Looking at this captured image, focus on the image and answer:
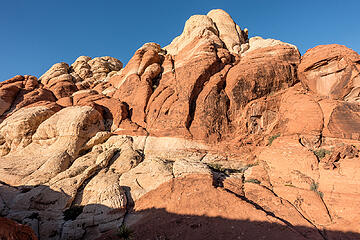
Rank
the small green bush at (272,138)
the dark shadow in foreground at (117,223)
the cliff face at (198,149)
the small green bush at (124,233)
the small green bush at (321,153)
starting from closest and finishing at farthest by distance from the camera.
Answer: the dark shadow in foreground at (117,223)
the small green bush at (124,233)
the cliff face at (198,149)
the small green bush at (321,153)
the small green bush at (272,138)

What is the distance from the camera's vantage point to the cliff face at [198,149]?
10.0 meters

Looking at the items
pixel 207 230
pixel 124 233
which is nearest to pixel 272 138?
pixel 207 230

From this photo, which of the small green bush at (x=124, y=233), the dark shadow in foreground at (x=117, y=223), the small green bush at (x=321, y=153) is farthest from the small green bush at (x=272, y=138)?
the small green bush at (x=124, y=233)

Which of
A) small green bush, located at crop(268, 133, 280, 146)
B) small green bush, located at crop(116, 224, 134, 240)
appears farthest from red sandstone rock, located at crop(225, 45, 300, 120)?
small green bush, located at crop(116, 224, 134, 240)

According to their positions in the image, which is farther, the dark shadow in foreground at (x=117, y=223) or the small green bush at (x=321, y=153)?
the small green bush at (x=321, y=153)

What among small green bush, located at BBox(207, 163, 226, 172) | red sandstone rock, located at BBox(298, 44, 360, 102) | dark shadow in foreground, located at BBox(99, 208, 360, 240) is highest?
red sandstone rock, located at BBox(298, 44, 360, 102)

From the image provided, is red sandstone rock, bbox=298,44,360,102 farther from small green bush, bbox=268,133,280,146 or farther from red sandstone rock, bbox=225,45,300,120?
small green bush, bbox=268,133,280,146

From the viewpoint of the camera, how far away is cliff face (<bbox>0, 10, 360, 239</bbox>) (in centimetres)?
1003

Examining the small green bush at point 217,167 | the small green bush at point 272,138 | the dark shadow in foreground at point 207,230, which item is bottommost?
the dark shadow in foreground at point 207,230

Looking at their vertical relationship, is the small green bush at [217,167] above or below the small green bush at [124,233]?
above

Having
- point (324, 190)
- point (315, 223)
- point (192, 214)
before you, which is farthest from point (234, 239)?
point (324, 190)

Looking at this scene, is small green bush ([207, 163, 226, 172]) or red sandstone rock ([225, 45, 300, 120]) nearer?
small green bush ([207, 163, 226, 172])

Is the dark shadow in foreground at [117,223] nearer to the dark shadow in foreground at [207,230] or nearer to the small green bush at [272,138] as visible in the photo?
the dark shadow in foreground at [207,230]

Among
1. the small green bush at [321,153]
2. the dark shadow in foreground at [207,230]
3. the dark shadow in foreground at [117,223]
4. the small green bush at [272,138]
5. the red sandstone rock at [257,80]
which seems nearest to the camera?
the dark shadow in foreground at [207,230]
